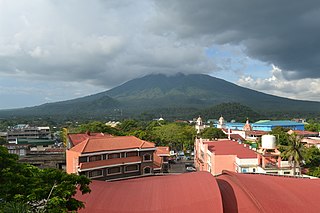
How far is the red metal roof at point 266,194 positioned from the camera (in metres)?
11.8

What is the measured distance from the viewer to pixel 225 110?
13800 centimetres

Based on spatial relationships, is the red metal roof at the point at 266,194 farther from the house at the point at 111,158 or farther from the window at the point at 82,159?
the window at the point at 82,159

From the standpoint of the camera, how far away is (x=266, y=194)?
12.8m

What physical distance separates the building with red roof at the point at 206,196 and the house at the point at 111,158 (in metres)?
9.44

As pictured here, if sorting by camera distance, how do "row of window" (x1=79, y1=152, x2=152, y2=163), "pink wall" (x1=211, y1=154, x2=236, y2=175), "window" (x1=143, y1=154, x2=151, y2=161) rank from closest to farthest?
1. "row of window" (x1=79, y1=152, x2=152, y2=163)
2. "window" (x1=143, y1=154, x2=151, y2=161)
3. "pink wall" (x1=211, y1=154, x2=236, y2=175)

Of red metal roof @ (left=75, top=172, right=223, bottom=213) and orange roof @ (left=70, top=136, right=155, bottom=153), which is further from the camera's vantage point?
orange roof @ (left=70, top=136, right=155, bottom=153)

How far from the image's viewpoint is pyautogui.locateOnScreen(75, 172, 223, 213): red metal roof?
1155 cm

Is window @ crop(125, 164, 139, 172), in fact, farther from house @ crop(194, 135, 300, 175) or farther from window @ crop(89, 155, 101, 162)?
house @ crop(194, 135, 300, 175)

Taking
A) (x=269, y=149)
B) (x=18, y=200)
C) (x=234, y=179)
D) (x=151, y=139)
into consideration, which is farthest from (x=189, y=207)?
(x=151, y=139)

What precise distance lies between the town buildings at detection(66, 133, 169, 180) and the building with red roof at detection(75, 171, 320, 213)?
945 centimetres

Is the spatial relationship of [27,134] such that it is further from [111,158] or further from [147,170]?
[111,158]

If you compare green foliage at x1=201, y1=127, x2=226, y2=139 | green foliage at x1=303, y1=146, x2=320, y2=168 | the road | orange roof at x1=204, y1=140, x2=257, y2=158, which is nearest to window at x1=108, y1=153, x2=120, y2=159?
orange roof at x1=204, y1=140, x2=257, y2=158

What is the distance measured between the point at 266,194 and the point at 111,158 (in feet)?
50.8

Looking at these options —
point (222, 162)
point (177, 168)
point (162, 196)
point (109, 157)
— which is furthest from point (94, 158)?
point (177, 168)
